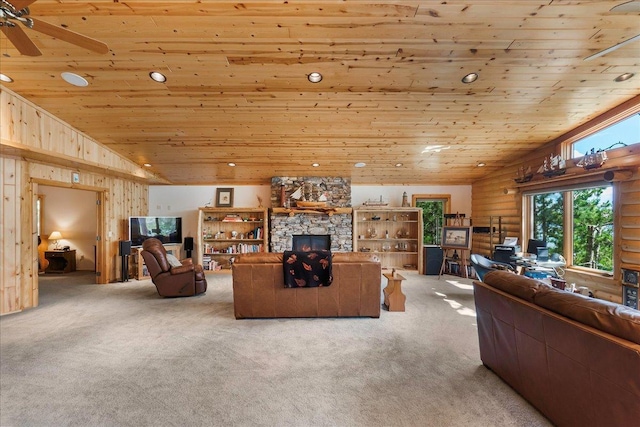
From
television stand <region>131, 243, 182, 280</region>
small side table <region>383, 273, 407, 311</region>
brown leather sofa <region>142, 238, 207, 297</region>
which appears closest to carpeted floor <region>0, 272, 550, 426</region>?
small side table <region>383, 273, 407, 311</region>

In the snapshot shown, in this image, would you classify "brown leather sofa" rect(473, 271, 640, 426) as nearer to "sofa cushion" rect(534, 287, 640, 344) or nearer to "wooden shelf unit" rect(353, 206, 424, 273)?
"sofa cushion" rect(534, 287, 640, 344)

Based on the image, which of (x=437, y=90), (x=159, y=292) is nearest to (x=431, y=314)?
(x=437, y=90)

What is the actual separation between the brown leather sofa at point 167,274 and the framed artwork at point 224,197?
96.2 inches

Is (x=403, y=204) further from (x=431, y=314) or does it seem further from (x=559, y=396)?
(x=559, y=396)

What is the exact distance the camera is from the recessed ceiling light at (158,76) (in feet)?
10.4

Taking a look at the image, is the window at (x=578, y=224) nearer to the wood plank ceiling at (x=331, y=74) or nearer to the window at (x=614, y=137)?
the window at (x=614, y=137)

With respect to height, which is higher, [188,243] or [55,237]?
[55,237]

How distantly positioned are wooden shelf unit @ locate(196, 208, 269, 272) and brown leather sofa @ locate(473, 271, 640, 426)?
5363 mm

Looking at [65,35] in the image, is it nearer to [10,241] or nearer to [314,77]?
[314,77]

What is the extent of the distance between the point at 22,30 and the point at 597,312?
14.0ft

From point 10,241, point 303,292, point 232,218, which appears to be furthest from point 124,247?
point 303,292

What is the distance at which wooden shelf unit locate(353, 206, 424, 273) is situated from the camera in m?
6.89

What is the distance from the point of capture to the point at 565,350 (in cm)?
151

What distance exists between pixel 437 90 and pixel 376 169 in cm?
277
